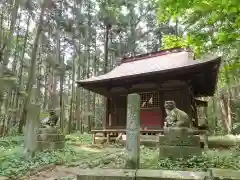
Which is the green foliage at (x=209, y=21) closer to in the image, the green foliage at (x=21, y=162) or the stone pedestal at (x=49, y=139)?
the green foliage at (x=21, y=162)

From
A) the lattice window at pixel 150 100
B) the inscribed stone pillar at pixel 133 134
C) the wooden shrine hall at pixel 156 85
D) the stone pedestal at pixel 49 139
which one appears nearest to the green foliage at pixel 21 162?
the stone pedestal at pixel 49 139

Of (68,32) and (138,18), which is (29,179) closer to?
(68,32)

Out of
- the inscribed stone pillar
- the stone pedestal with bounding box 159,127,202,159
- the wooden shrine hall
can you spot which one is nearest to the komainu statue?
the stone pedestal with bounding box 159,127,202,159

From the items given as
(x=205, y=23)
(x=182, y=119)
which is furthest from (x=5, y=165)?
(x=205, y=23)

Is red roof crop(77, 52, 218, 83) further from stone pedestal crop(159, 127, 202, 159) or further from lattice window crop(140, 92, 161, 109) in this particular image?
stone pedestal crop(159, 127, 202, 159)

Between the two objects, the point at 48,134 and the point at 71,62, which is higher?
the point at 71,62

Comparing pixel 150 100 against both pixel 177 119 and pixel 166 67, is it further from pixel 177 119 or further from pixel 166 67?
pixel 177 119

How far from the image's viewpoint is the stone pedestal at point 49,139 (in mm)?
9477

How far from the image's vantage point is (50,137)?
9.63 metres

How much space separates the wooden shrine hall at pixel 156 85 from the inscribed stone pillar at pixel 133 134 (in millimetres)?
6148

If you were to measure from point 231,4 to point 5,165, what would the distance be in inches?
260

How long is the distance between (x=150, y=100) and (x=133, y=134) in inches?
341

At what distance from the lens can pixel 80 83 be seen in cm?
1444

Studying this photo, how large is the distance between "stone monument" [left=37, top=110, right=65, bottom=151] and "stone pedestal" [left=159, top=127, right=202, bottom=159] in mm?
4649
